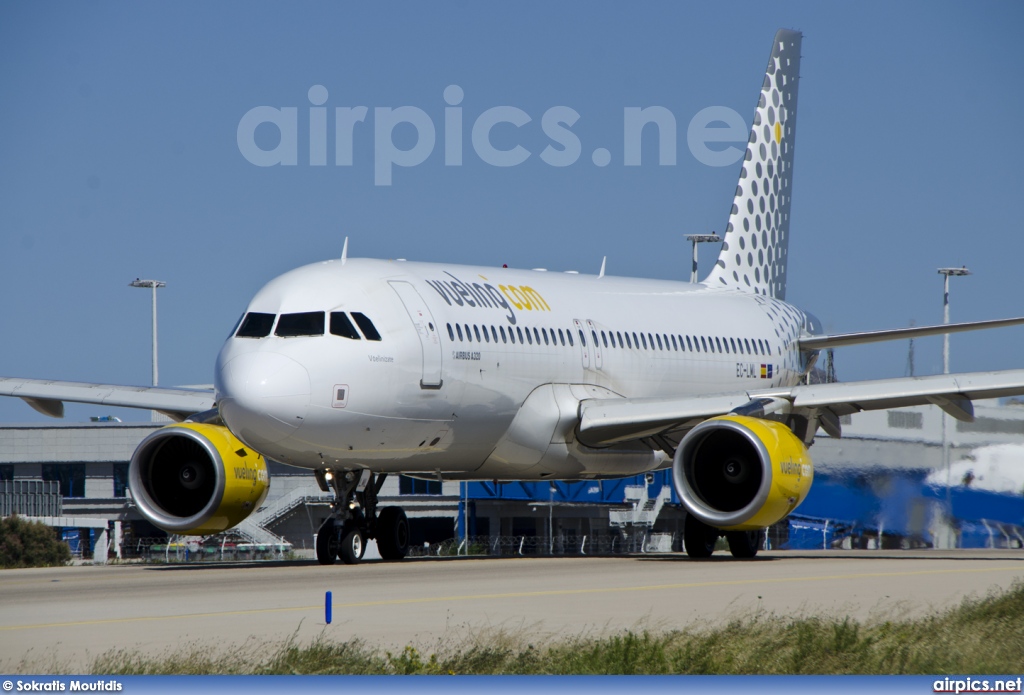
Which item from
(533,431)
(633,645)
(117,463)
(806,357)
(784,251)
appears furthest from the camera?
(117,463)

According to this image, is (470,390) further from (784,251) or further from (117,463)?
(117,463)

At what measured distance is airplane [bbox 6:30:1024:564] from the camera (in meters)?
19.8

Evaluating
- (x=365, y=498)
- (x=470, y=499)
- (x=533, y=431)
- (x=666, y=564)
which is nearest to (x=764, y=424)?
(x=666, y=564)

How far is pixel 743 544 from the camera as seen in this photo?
23.6 metres

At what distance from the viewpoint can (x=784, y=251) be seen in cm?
3494

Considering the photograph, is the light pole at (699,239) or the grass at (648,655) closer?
the grass at (648,655)

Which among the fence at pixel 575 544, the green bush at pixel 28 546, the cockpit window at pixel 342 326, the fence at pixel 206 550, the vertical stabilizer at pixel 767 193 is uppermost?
the vertical stabilizer at pixel 767 193

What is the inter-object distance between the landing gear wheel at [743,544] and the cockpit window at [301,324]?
753cm

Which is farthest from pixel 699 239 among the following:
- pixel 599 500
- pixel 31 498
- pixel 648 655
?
pixel 648 655

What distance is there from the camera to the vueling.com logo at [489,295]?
2248 cm

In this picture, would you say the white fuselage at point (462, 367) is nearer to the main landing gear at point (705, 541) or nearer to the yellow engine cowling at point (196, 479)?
the yellow engine cowling at point (196, 479)

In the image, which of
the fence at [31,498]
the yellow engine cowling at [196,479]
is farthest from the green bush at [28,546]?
the fence at [31,498]

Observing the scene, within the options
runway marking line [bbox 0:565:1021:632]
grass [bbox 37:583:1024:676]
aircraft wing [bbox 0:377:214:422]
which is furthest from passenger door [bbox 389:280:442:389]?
grass [bbox 37:583:1024:676]

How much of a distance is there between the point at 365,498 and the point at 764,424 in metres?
5.89
